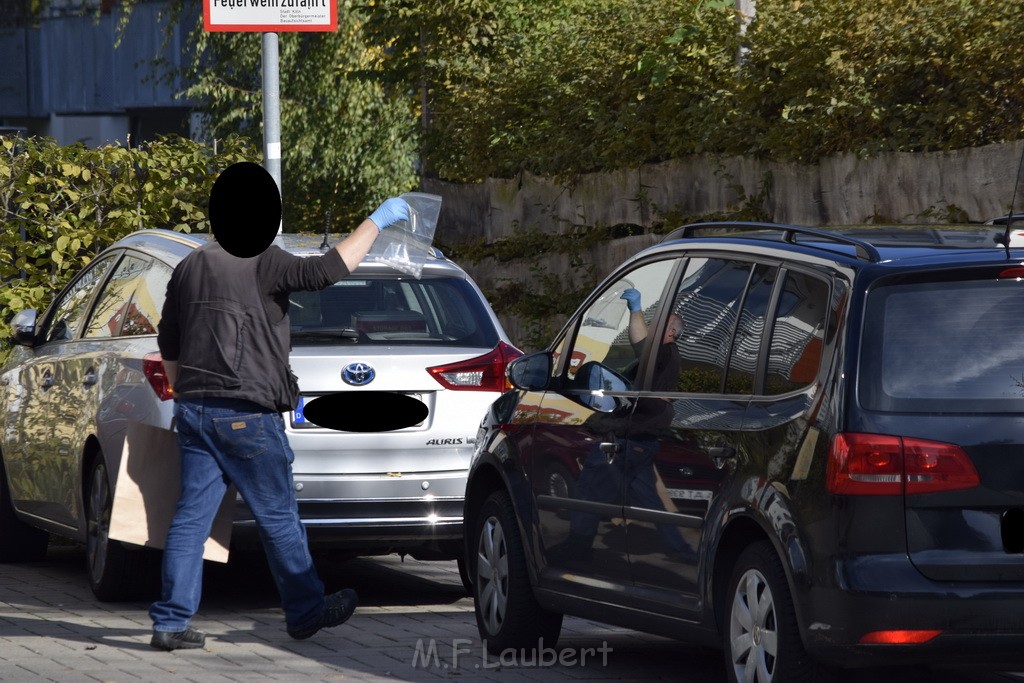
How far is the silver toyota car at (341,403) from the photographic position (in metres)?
7.95

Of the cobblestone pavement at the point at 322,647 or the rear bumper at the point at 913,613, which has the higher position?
the rear bumper at the point at 913,613

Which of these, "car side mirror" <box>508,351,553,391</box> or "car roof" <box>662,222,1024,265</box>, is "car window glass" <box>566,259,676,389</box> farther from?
"car roof" <box>662,222,1024,265</box>

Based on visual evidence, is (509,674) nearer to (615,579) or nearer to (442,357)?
(615,579)

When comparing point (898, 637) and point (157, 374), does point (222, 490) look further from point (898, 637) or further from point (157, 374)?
point (898, 637)

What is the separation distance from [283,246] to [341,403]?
109cm

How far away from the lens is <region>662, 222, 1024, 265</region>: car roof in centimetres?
559

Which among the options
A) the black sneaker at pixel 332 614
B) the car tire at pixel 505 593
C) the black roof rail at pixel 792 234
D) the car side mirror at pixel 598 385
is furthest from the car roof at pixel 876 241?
the black sneaker at pixel 332 614

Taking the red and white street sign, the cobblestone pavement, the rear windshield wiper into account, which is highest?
the red and white street sign

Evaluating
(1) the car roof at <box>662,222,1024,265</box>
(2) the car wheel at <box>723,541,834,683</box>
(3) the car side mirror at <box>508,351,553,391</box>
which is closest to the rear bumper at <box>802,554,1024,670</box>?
(2) the car wheel at <box>723,541,834,683</box>

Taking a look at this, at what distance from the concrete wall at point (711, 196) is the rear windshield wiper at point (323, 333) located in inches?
142

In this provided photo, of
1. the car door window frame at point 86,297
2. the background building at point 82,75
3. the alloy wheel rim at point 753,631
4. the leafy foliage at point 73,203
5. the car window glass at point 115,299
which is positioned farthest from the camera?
the background building at point 82,75

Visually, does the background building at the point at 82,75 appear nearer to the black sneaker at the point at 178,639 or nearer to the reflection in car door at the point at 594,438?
the black sneaker at the point at 178,639

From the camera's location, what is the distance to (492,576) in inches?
292

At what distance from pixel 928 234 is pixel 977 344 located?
79 centimetres
